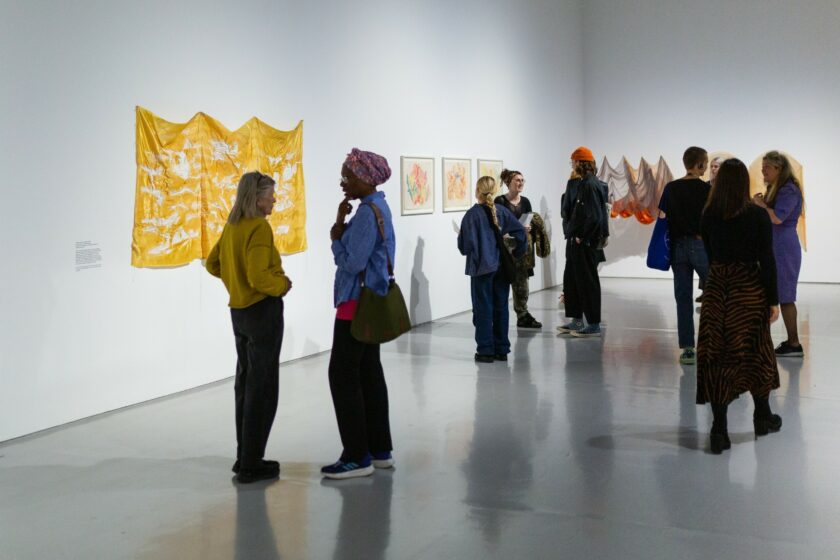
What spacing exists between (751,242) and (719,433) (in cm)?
108

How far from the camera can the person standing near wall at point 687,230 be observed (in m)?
7.40

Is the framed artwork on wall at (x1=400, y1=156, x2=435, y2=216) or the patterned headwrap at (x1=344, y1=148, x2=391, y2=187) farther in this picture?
the framed artwork on wall at (x1=400, y1=156, x2=435, y2=216)

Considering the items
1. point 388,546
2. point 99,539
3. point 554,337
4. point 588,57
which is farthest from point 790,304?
point 588,57

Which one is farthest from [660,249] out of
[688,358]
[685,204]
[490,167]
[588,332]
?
[490,167]

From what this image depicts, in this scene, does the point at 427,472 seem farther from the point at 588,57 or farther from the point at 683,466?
the point at 588,57

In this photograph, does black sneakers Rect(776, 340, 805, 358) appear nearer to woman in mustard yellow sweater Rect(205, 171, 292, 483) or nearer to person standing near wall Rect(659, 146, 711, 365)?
person standing near wall Rect(659, 146, 711, 365)

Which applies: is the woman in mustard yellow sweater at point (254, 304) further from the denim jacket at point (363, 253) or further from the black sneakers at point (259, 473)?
the denim jacket at point (363, 253)

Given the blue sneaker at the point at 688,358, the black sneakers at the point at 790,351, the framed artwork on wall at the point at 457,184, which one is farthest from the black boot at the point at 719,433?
the framed artwork on wall at the point at 457,184

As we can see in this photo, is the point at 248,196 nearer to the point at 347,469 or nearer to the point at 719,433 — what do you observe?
the point at 347,469

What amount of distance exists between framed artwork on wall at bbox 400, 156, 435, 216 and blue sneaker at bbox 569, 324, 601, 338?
233cm

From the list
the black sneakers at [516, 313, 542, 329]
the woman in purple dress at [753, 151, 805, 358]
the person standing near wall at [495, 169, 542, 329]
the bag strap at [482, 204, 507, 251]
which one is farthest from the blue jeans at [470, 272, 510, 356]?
the woman in purple dress at [753, 151, 805, 358]

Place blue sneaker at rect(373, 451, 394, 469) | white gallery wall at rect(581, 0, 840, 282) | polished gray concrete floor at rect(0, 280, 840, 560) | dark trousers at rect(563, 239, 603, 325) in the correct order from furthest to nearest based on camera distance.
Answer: white gallery wall at rect(581, 0, 840, 282), dark trousers at rect(563, 239, 603, 325), blue sneaker at rect(373, 451, 394, 469), polished gray concrete floor at rect(0, 280, 840, 560)

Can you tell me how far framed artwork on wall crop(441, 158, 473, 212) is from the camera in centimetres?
1123

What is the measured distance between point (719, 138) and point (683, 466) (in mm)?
10925
